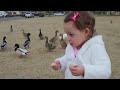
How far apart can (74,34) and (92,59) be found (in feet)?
0.50

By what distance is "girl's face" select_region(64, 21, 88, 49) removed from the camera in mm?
1393

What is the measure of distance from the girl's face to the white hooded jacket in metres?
0.04

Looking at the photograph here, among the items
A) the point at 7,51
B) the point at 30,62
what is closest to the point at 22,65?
the point at 30,62

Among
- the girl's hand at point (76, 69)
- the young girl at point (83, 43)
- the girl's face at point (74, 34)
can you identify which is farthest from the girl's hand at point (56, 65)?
the girl's hand at point (76, 69)

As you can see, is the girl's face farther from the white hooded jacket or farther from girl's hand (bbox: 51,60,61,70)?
girl's hand (bbox: 51,60,61,70)

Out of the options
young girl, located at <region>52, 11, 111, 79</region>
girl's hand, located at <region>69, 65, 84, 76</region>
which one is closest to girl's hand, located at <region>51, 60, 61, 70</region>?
young girl, located at <region>52, 11, 111, 79</region>

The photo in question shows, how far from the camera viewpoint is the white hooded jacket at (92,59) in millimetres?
1212

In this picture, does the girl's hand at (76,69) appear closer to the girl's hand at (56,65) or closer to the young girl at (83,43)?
the young girl at (83,43)

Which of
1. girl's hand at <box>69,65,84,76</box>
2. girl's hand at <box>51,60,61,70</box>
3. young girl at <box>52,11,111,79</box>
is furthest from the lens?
girl's hand at <box>51,60,61,70</box>

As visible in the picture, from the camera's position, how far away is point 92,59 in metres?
1.36

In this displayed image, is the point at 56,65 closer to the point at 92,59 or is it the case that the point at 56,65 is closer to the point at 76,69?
the point at 92,59

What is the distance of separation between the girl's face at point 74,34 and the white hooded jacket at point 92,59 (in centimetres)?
4
